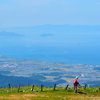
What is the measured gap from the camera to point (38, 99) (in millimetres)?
38344

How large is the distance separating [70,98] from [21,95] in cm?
703

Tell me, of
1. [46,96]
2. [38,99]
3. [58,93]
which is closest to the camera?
[38,99]

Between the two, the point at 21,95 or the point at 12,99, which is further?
the point at 21,95

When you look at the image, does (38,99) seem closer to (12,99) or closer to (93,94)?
(12,99)

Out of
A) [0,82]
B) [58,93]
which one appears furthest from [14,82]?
[58,93]

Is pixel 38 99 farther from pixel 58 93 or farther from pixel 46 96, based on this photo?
pixel 58 93

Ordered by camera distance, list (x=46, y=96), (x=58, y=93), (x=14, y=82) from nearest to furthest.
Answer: (x=46, y=96) < (x=58, y=93) < (x=14, y=82)

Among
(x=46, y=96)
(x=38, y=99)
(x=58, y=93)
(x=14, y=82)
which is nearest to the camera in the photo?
(x=38, y=99)

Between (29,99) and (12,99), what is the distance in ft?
7.23

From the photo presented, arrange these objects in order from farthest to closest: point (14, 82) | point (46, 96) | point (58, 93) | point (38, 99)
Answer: point (14, 82), point (58, 93), point (46, 96), point (38, 99)

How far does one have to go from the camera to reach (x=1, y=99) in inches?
1535

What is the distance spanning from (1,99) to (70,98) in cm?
883

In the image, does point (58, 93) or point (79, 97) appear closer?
point (79, 97)

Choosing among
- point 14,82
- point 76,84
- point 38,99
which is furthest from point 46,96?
point 14,82
